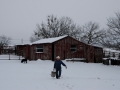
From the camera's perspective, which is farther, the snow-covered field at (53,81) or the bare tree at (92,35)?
the bare tree at (92,35)

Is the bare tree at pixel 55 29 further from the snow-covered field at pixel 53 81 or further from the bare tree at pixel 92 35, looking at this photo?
the snow-covered field at pixel 53 81

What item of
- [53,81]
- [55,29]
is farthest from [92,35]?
[53,81]

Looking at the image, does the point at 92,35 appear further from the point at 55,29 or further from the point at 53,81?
the point at 53,81

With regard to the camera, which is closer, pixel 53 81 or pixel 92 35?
pixel 53 81

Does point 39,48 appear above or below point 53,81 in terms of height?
above

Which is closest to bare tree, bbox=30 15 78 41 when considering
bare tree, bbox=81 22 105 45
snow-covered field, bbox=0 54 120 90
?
bare tree, bbox=81 22 105 45

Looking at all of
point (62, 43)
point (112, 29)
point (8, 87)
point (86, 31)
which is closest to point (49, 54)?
point (62, 43)

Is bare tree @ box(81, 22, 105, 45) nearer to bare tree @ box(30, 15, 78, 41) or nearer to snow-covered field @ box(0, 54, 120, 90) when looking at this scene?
bare tree @ box(30, 15, 78, 41)

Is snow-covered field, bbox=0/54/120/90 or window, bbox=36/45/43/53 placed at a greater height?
window, bbox=36/45/43/53

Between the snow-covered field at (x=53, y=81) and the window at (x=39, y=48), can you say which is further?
the window at (x=39, y=48)

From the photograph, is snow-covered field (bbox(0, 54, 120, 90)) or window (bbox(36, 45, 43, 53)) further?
window (bbox(36, 45, 43, 53))

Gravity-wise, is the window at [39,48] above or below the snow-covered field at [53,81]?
above

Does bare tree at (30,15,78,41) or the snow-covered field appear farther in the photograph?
bare tree at (30,15,78,41)

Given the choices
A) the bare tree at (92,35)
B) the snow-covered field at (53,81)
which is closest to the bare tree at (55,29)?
the bare tree at (92,35)
